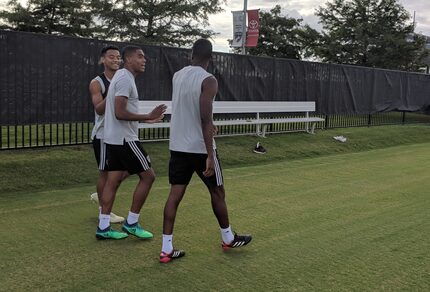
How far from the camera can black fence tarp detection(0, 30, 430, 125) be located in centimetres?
791

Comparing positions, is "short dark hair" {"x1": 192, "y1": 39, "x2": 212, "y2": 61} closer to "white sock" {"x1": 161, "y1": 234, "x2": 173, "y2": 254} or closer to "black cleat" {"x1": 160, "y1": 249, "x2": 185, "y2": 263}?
"white sock" {"x1": 161, "y1": 234, "x2": 173, "y2": 254}

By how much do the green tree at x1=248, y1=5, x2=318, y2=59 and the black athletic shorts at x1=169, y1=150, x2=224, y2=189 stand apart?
3441 centimetres

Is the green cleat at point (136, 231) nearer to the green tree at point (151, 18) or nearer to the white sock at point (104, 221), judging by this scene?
the white sock at point (104, 221)

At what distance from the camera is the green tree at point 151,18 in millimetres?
31719

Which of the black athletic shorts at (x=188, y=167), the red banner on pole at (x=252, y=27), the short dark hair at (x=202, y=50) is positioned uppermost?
the red banner on pole at (x=252, y=27)

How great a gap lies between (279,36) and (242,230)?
3439cm

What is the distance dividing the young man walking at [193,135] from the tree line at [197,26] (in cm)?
2457

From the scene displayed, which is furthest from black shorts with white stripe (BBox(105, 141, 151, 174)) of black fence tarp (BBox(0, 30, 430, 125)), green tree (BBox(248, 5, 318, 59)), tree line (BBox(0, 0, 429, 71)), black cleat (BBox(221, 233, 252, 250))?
green tree (BBox(248, 5, 318, 59))

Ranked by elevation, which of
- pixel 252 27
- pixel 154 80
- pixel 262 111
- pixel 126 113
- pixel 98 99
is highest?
pixel 252 27

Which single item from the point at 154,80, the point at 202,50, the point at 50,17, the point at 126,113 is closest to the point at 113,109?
the point at 126,113

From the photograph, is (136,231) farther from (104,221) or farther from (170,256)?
(170,256)

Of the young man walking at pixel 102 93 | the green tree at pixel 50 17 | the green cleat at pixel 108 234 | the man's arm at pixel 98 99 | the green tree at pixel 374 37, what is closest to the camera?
the green cleat at pixel 108 234

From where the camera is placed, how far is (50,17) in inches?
1258

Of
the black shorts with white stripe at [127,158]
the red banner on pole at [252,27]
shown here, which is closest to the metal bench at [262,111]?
the black shorts with white stripe at [127,158]
